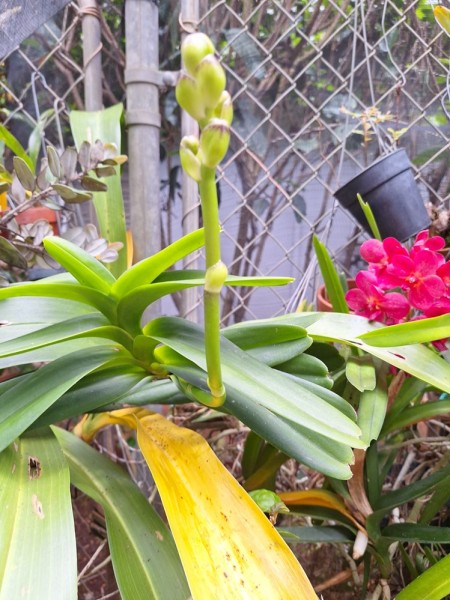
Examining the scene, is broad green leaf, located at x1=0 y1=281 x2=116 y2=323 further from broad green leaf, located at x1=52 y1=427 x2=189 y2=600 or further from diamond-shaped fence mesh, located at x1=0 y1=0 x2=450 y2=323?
diamond-shaped fence mesh, located at x1=0 y1=0 x2=450 y2=323

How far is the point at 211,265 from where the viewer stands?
0.76 ft

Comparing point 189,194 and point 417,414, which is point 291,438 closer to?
point 417,414

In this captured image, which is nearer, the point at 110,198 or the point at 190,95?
the point at 190,95

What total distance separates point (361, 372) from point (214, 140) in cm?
35

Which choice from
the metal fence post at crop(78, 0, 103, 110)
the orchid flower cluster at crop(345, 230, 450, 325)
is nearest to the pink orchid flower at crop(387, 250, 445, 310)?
the orchid flower cluster at crop(345, 230, 450, 325)

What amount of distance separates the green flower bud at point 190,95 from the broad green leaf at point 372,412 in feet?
1.10

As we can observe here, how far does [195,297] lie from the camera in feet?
3.22

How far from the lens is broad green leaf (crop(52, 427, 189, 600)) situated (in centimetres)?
37

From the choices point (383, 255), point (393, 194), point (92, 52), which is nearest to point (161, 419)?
point (383, 255)

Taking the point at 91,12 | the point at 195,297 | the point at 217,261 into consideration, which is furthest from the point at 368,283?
the point at 91,12

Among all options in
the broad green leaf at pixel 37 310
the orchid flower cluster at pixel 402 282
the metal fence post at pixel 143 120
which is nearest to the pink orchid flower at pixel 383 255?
the orchid flower cluster at pixel 402 282

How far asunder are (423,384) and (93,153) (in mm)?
524

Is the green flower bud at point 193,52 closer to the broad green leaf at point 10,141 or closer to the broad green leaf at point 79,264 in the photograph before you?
the broad green leaf at point 79,264

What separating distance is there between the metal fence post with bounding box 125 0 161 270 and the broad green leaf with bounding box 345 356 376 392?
0.50 metres
